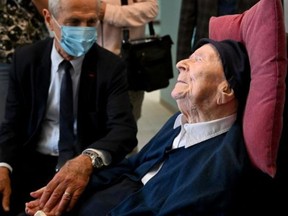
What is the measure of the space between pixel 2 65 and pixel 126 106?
2.03 feet

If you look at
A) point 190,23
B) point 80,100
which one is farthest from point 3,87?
point 190,23

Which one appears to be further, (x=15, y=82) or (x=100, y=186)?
(x=15, y=82)

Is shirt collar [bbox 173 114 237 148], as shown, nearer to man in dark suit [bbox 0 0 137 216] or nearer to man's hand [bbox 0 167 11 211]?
man in dark suit [bbox 0 0 137 216]

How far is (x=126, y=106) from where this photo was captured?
65.1 inches

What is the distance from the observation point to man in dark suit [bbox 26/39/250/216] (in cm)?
110

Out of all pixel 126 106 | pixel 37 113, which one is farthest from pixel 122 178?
pixel 37 113

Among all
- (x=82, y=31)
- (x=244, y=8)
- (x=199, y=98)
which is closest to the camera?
(x=199, y=98)

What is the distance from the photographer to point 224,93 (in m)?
1.18

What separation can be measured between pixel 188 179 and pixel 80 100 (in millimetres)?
622

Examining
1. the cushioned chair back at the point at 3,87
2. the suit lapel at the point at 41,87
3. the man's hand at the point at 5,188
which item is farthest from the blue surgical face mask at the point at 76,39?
the man's hand at the point at 5,188

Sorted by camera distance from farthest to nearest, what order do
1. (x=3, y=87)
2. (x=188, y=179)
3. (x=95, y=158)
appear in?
1. (x=3, y=87)
2. (x=95, y=158)
3. (x=188, y=179)

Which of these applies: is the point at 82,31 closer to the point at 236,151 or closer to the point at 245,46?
the point at 245,46

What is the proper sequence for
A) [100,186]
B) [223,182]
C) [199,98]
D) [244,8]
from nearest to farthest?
[223,182] → [199,98] → [100,186] → [244,8]

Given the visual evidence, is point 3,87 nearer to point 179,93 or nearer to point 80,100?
point 80,100
